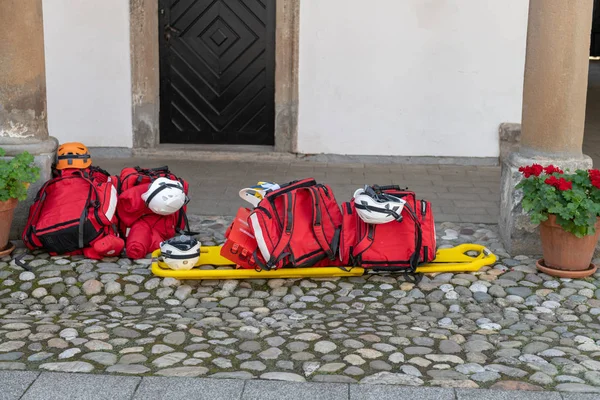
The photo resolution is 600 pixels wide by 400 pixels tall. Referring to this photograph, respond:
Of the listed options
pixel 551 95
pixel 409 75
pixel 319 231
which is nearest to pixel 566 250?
pixel 551 95

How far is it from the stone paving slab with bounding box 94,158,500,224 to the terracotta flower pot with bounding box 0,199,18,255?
162 cm

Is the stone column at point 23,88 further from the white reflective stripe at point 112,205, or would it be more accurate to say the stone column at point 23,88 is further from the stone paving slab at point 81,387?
the stone paving slab at point 81,387

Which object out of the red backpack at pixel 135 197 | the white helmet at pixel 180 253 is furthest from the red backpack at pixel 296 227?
the red backpack at pixel 135 197

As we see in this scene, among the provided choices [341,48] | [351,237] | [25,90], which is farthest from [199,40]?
[351,237]

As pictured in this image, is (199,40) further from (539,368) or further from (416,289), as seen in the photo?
(539,368)

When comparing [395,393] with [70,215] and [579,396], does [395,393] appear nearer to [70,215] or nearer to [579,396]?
[579,396]

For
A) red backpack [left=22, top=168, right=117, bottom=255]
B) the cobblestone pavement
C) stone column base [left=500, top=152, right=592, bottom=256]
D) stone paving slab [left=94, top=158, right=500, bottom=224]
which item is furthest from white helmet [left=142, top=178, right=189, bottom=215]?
stone column base [left=500, top=152, right=592, bottom=256]

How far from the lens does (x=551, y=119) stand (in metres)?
6.13

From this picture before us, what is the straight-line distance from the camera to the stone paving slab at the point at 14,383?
159 inches

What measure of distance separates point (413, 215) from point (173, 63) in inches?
183

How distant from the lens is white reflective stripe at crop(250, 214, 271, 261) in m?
5.70

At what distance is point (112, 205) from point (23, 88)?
101 cm

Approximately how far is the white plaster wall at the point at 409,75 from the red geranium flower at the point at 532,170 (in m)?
3.52

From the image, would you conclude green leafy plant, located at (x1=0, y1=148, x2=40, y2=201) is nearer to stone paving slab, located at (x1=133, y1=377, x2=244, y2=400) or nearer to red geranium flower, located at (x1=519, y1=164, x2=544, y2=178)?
stone paving slab, located at (x1=133, y1=377, x2=244, y2=400)
